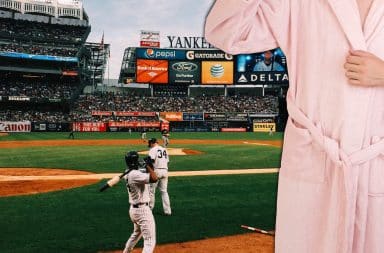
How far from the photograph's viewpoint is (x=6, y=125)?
42219mm

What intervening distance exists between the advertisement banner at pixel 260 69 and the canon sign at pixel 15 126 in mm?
25797

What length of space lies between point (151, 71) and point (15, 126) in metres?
18.6

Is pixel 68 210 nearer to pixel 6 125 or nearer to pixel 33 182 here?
pixel 33 182

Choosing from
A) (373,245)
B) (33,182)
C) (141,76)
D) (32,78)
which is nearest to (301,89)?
(373,245)

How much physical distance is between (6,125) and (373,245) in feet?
148

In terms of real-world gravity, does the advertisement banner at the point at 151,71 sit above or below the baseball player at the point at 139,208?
above

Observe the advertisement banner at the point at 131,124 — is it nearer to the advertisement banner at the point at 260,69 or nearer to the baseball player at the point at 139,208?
the advertisement banner at the point at 260,69

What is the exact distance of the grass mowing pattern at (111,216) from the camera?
7227 millimetres

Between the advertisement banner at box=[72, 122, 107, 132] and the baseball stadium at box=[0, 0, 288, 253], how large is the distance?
0.37 feet

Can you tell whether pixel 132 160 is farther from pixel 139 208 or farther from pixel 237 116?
pixel 237 116

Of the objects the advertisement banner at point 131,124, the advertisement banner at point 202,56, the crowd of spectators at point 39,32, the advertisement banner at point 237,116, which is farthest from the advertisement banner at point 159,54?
the crowd of spectators at point 39,32

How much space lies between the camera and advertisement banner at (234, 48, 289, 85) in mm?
52688

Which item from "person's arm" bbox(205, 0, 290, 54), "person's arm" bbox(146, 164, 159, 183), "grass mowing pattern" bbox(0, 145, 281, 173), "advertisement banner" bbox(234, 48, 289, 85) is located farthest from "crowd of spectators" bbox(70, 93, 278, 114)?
"person's arm" bbox(205, 0, 290, 54)

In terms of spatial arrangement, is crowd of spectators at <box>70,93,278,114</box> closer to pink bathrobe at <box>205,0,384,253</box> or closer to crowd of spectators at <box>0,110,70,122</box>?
crowd of spectators at <box>0,110,70,122</box>
